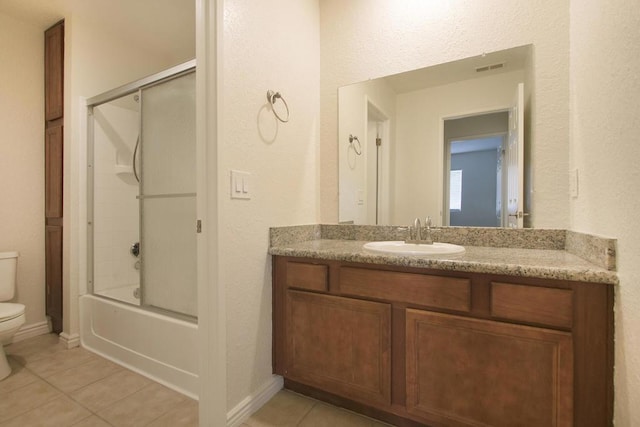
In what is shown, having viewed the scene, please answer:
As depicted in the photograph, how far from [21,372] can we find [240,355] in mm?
1501

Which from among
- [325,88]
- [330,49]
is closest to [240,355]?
[325,88]

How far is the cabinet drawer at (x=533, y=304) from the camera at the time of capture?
37.8 inches

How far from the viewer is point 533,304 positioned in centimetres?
100

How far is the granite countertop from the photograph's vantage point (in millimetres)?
933

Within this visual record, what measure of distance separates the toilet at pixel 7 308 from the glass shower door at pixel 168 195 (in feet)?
2.32

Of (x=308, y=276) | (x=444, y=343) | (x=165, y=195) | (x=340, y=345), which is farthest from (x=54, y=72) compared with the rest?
(x=444, y=343)

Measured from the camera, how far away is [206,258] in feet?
4.16

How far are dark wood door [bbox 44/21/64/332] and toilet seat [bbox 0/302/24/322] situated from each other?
0.39 meters

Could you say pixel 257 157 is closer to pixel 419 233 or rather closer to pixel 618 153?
pixel 419 233

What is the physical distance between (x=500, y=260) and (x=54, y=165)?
2.96 meters

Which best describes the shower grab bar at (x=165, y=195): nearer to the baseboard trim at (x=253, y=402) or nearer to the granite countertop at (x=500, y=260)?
the granite countertop at (x=500, y=260)

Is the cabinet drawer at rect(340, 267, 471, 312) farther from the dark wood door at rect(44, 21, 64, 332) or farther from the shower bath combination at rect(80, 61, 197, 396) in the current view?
the dark wood door at rect(44, 21, 64, 332)

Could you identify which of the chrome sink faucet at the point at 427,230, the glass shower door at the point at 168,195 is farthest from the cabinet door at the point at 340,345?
the glass shower door at the point at 168,195

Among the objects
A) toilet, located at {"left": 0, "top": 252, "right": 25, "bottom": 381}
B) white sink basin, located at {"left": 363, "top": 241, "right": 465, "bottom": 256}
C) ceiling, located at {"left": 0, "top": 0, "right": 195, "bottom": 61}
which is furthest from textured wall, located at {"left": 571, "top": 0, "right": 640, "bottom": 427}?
toilet, located at {"left": 0, "top": 252, "right": 25, "bottom": 381}
